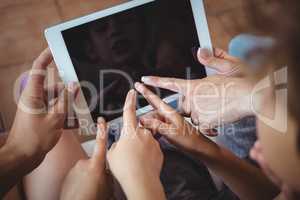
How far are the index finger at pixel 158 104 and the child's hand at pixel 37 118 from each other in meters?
0.12

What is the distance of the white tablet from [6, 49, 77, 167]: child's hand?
3 cm

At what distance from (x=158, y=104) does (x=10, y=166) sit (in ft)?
0.89

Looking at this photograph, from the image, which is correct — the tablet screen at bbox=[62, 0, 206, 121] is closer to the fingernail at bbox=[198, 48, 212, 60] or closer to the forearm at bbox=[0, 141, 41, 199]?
the fingernail at bbox=[198, 48, 212, 60]

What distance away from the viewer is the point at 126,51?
72 centimetres

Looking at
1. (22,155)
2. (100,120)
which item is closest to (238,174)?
(100,120)

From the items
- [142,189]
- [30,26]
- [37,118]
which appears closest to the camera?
[142,189]

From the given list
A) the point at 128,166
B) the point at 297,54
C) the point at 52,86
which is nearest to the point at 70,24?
the point at 52,86

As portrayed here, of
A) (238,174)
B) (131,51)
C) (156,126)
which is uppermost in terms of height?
(131,51)

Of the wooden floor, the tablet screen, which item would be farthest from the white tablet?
the wooden floor

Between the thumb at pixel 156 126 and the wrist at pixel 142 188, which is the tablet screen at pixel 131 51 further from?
the wrist at pixel 142 188

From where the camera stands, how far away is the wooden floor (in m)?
0.96

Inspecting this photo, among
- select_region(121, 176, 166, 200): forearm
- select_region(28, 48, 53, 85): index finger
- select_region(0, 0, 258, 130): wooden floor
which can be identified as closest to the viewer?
select_region(121, 176, 166, 200): forearm

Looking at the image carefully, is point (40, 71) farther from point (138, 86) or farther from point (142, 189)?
point (142, 189)

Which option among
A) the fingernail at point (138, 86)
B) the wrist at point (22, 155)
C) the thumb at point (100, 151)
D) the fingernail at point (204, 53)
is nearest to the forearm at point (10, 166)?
the wrist at point (22, 155)
